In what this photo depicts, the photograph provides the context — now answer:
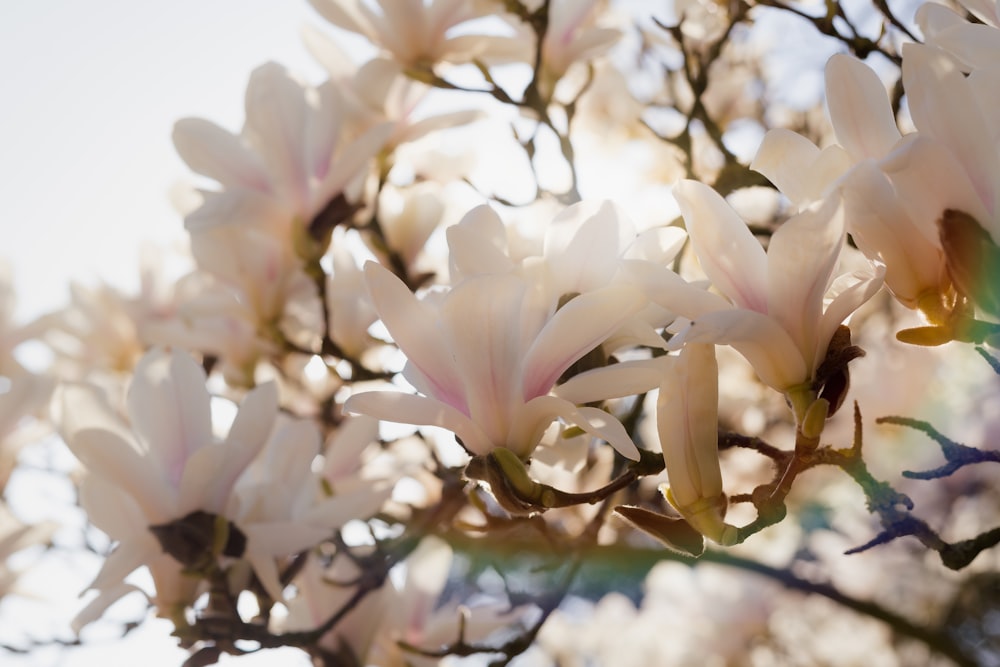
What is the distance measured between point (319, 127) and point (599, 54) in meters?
0.46

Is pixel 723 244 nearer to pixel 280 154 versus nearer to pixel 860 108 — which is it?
pixel 860 108

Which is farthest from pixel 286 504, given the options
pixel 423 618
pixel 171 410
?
pixel 423 618

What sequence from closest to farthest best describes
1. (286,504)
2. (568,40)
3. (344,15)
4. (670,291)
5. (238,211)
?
(670,291) < (286,504) < (238,211) < (344,15) < (568,40)

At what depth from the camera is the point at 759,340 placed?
0.61 metres

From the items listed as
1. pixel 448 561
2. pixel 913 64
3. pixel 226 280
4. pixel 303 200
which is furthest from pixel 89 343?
pixel 913 64

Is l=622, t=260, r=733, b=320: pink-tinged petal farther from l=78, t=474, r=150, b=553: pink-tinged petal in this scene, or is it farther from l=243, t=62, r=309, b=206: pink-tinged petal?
l=243, t=62, r=309, b=206: pink-tinged petal

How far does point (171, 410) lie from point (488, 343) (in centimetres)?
50

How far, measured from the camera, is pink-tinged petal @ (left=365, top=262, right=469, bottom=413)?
2.08 feet

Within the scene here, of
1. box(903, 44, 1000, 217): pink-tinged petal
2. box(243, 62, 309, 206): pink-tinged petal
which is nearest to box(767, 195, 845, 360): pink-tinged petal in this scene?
box(903, 44, 1000, 217): pink-tinged petal

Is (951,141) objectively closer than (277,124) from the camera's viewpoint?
Yes

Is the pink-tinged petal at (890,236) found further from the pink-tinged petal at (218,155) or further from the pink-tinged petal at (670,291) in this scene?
the pink-tinged petal at (218,155)

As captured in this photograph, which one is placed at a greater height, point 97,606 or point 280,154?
point 280,154

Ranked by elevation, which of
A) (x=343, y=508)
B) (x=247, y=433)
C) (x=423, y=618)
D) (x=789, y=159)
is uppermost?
(x=789, y=159)

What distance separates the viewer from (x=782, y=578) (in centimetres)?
127
